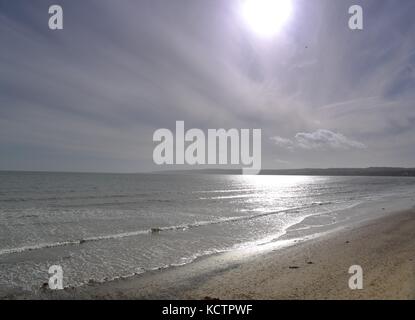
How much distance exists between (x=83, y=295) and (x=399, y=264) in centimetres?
970

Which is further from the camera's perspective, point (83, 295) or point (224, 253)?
point (224, 253)

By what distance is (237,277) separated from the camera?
30.2 ft

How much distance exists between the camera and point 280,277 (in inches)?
356

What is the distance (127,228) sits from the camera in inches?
753

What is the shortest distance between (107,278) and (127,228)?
9.86 metres

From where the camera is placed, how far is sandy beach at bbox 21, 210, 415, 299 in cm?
778

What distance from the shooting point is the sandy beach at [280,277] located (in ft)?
25.5
